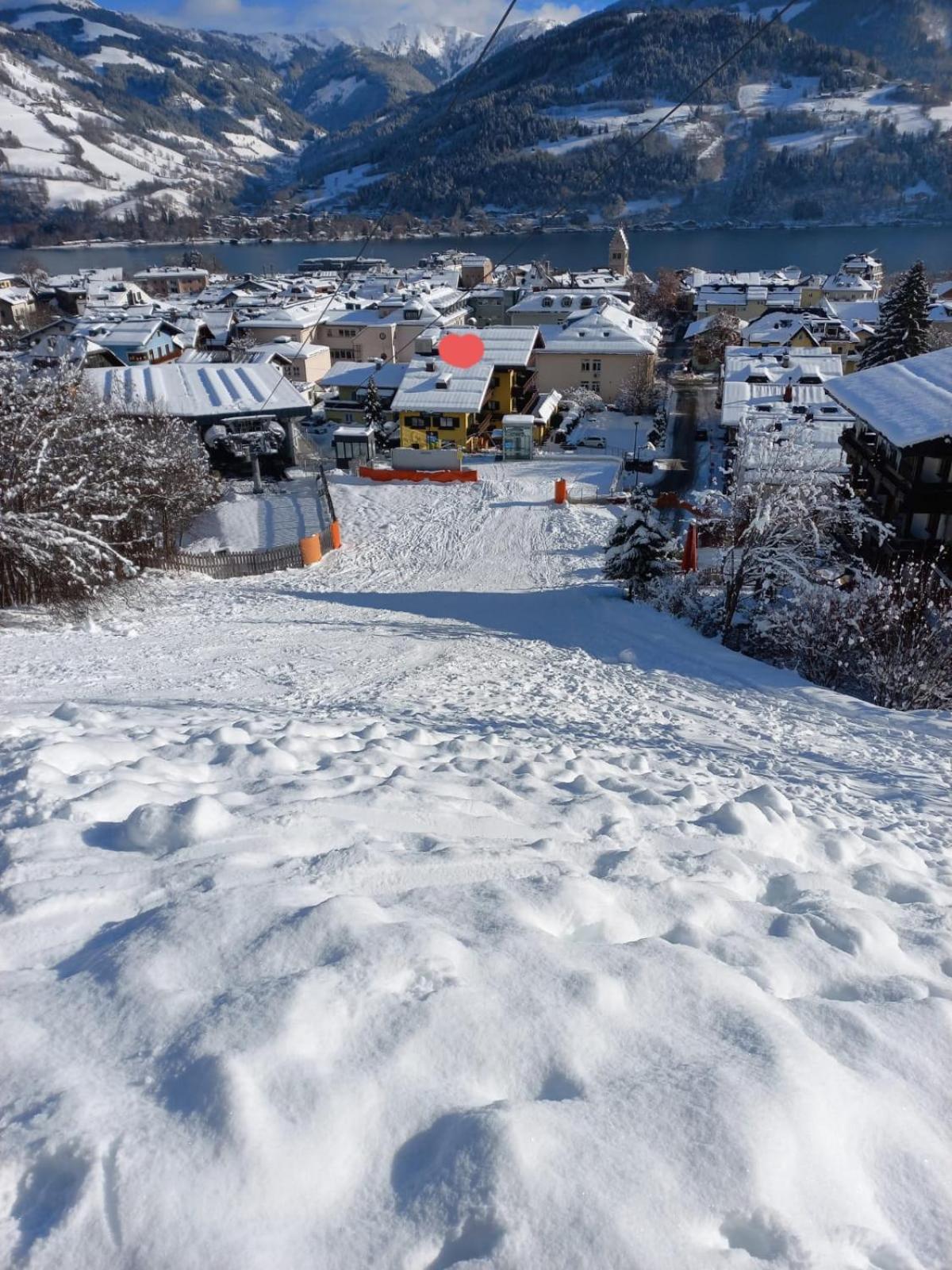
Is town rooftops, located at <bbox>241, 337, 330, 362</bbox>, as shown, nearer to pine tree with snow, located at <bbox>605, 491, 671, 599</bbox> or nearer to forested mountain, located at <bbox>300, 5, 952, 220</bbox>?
pine tree with snow, located at <bbox>605, 491, 671, 599</bbox>

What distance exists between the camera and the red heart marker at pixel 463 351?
3559 centimetres

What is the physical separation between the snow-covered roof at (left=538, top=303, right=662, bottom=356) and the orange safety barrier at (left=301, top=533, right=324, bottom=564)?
93.0ft

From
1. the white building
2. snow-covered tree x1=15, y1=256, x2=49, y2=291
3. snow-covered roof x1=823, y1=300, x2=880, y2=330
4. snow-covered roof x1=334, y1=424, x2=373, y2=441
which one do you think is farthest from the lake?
snow-covered roof x1=334, y1=424, x2=373, y2=441

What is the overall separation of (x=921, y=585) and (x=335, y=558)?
12.9 meters

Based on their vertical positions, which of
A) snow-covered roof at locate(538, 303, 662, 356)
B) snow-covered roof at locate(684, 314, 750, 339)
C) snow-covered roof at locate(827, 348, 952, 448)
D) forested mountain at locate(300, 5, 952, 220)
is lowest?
snow-covered roof at locate(827, 348, 952, 448)

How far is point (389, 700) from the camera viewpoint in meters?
8.05

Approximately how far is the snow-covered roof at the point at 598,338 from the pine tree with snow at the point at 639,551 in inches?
1146

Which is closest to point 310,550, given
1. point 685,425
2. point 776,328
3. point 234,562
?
point 234,562

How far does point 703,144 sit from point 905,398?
189890mm

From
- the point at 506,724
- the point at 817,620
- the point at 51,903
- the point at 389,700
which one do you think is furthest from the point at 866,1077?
the point at 817,620

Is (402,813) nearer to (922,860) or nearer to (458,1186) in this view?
(458,1186)

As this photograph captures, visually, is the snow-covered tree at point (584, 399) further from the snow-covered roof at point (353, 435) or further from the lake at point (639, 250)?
the lake at point (639, 250)

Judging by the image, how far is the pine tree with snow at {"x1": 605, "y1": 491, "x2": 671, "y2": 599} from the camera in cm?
1540

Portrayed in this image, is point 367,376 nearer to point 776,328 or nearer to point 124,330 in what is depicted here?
point 124,330
